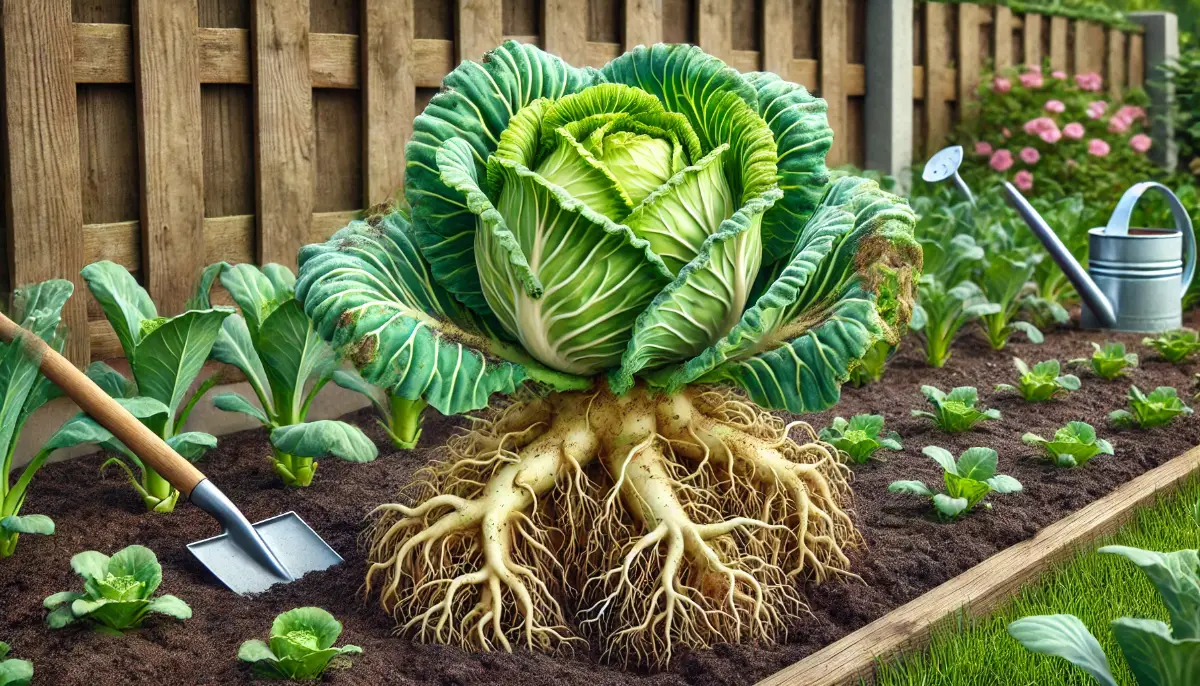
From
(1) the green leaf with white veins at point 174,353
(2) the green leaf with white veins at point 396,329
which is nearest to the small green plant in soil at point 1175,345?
(2) the green leaf with white veins at point 396,329

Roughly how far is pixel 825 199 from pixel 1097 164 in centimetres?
580

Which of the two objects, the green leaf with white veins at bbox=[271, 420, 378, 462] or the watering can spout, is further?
the watering can spout

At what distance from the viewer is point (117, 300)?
8.77 feet

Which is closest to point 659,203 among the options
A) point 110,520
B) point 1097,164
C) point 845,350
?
point 845,350

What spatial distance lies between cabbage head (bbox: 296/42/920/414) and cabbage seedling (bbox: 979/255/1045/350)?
230cm

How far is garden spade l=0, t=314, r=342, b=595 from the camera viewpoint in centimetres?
230

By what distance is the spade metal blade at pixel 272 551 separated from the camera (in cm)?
233

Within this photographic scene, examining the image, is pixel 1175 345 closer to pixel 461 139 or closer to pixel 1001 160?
pixel 1001 160

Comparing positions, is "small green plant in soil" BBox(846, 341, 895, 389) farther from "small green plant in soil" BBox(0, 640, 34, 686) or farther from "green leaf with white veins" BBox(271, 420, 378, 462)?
"small green plant in soil" BBox(0, 640, 34, 686)

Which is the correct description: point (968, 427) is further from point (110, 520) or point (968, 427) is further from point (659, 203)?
point (110, 520)

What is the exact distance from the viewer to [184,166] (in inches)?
129

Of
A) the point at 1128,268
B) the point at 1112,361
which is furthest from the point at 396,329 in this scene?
the point at 1128,268

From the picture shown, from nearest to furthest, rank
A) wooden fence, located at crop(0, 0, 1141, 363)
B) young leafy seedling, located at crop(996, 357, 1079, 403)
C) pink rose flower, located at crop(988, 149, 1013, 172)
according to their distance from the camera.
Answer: wooden fence, located at crop(0, 0, 1141, 363) → young leafy seedling, located at crop(996, 357, 1079, 403) → pink rose flower, located at crop(988, 149, 1013, 172)

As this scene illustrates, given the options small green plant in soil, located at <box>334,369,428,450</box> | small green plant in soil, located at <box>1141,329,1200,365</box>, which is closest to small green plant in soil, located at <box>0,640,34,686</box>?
small green plant in soil, located at <box>334,369,428,450</box>
